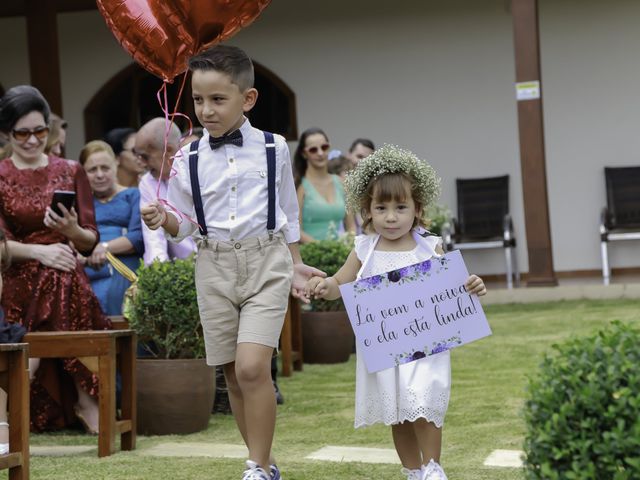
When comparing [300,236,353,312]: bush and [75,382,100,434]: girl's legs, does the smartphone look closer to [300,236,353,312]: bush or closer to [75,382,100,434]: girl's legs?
[75,382,100,434]: girl's legs

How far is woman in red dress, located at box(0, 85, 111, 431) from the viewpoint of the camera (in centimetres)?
597

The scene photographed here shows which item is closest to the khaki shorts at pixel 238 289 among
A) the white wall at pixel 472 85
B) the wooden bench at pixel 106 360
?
the wooden bench at pixel 106 360

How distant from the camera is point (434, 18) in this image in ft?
48.0

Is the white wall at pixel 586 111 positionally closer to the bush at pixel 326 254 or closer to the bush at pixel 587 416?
the bush at pixel 326 254

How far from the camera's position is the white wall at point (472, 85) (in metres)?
14.2

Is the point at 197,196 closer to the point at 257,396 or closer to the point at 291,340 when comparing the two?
the point at 257,396

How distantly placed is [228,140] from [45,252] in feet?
6.24

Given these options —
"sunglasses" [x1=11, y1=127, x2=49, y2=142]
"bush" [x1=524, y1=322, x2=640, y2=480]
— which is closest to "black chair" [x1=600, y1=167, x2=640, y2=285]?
"sunglasses" [x1=11, y1=127, x2=49, y2=142]

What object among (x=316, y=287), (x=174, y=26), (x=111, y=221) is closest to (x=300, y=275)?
(x=316, y=287)

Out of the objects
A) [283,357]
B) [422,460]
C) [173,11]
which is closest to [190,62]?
[173,11]

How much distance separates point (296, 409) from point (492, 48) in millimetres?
8545

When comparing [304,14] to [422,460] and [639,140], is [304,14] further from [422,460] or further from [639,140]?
[422,460]

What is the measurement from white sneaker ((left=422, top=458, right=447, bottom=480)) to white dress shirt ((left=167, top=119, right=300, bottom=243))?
100cm

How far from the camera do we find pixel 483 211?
14461mm
